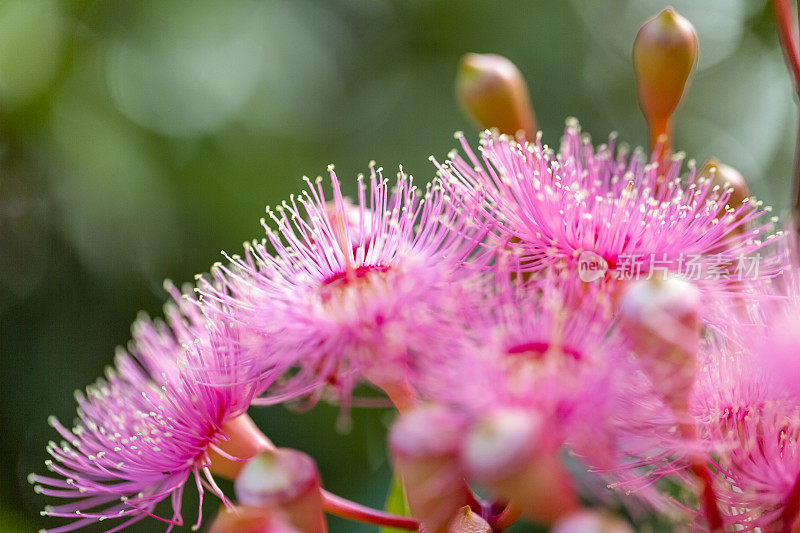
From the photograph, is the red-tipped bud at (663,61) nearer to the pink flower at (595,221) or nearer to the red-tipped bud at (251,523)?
the pink flower at (595,221)

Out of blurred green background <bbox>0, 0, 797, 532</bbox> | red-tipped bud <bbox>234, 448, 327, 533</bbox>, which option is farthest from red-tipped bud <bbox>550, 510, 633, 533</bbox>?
blurred green background <bbox>0, 0, 797, 532</bbox>

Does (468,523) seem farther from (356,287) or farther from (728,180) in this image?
(728,180)

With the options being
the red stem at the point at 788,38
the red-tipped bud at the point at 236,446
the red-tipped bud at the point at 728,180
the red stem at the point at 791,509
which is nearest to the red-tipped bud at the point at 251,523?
the red-tipped bud at the point at 236,446

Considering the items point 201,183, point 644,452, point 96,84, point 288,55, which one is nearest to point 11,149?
point 96,84

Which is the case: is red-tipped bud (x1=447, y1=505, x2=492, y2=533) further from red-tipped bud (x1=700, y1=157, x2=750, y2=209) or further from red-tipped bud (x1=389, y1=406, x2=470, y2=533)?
red-tipped bud (x1=700, y1=157, x2=750, y2=209)

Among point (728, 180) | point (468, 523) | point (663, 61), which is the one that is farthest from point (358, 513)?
point (663, 61)

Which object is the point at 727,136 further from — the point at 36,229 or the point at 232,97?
the point at 36,229
